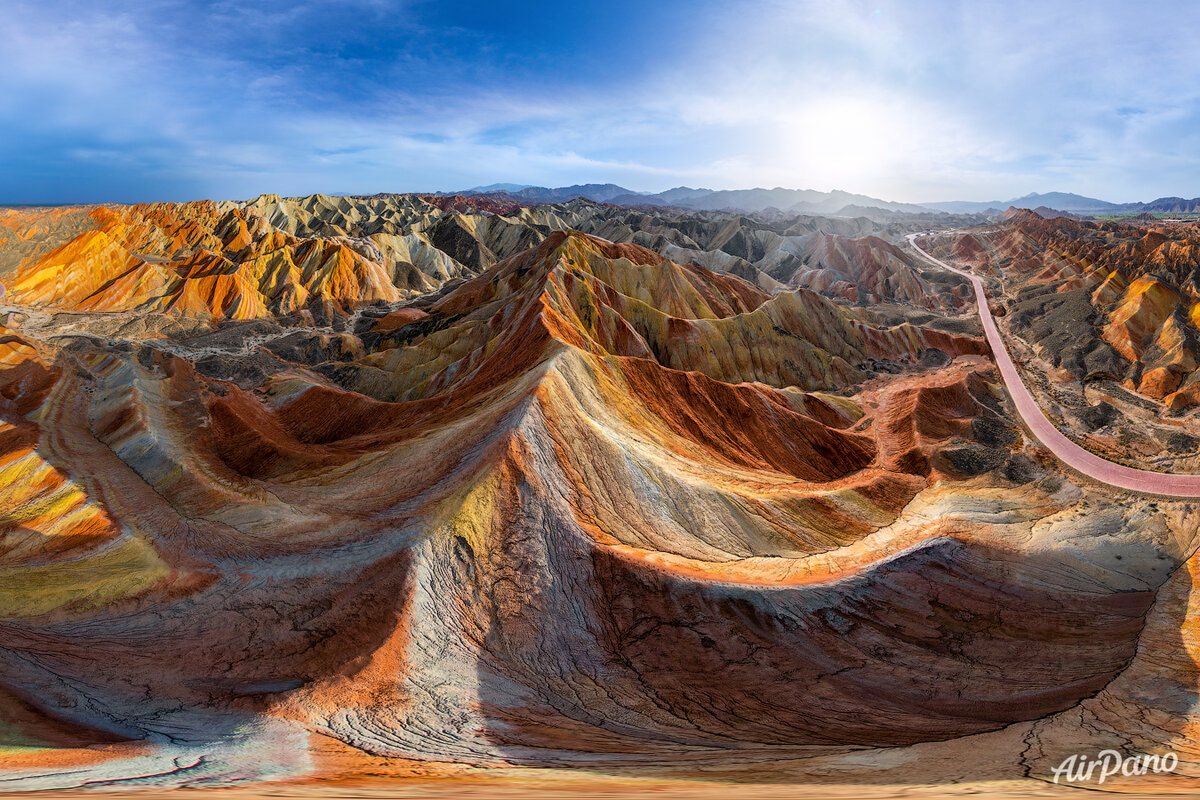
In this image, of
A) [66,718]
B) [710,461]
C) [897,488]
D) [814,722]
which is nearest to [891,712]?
[814,722]

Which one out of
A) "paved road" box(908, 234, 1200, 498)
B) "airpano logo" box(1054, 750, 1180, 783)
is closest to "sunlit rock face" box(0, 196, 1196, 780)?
"airpano logo" box(1054, 750, 1180, 783)

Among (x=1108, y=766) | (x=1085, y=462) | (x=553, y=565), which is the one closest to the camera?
(x=1108, y=766)

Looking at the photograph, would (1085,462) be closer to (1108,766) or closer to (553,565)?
(1108,766)

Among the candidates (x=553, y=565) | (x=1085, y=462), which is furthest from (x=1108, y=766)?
(x=1085, y=462)

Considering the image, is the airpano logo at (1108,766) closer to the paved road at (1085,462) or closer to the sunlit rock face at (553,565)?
the sunlit rock face at (553,565)

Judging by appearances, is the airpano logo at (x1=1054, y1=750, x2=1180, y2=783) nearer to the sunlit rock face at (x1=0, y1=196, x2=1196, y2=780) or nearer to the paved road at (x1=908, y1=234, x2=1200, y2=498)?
the sunlit rock face at (x1=0, y1=196, x2=1196, y2=780)

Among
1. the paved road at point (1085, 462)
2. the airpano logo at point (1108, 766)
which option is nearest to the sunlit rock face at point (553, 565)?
the airpano logo at point (1108, 766)

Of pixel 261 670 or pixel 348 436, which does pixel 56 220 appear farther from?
pixel 261 670
